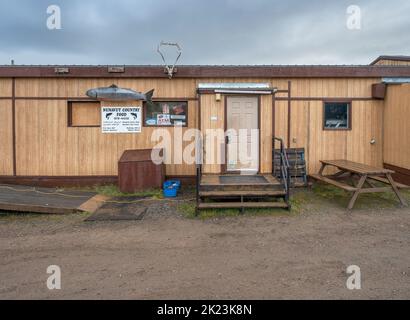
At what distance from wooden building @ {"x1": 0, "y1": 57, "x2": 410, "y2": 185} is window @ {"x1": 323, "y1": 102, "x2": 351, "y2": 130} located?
0.03 meters

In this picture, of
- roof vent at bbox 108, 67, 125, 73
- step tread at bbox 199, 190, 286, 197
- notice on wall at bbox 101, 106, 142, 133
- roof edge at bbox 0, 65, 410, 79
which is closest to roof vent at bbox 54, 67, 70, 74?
roof edge at bbox 0, 65, 410, 79

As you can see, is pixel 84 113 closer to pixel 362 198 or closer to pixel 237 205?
pixel 237 205

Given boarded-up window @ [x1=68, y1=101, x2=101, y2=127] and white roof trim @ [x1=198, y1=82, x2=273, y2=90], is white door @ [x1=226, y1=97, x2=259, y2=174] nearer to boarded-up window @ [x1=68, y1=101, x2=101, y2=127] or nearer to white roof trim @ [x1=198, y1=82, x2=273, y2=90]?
white roof trim @ [x1=198, y1=82, x2=273, y2=90]

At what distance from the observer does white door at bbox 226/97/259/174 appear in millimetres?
9234

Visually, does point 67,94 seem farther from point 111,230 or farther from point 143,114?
point 111,230

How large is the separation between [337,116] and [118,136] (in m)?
6.67

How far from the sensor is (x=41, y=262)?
4504mm

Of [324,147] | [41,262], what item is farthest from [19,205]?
[324,147]

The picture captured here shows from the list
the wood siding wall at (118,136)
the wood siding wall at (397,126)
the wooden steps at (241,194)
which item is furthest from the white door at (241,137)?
the wood siding wall at (397,126)

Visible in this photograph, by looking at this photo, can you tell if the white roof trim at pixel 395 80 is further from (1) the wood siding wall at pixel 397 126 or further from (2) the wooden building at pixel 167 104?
(1) the wood siding wall at pixel 397 126

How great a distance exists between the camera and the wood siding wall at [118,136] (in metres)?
9.55

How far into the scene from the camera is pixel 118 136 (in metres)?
9.66

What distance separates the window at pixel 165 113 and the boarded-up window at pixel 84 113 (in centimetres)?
149

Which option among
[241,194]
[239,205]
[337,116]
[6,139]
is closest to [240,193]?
[241,194]
